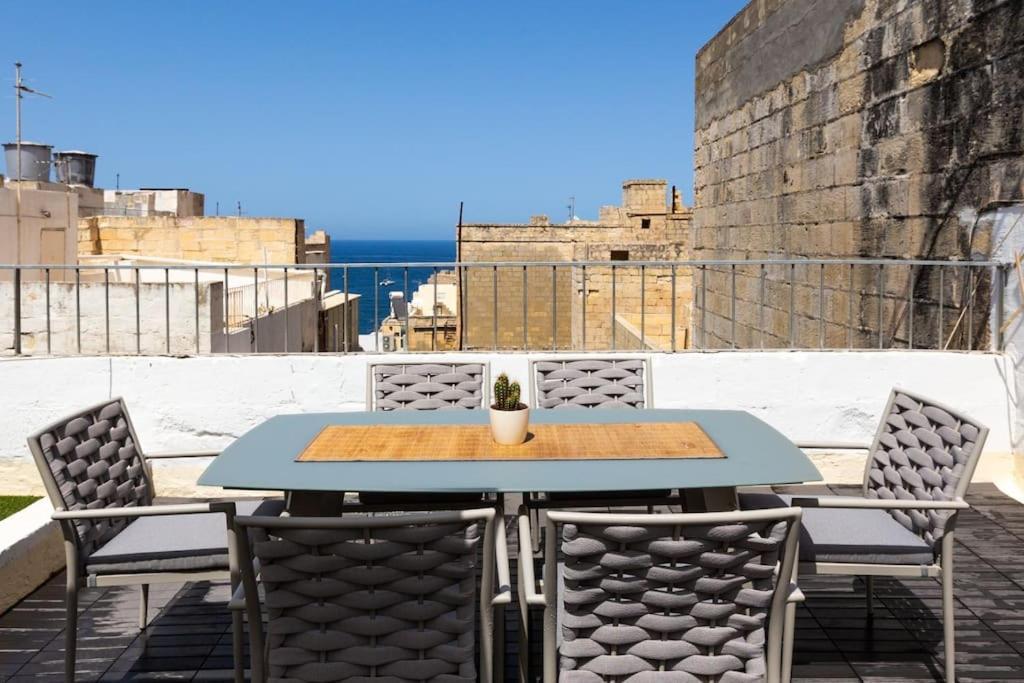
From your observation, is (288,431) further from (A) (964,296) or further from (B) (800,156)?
(B) (800,156)

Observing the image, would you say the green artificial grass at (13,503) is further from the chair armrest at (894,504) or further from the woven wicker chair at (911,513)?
the chair armrest at (894,504)

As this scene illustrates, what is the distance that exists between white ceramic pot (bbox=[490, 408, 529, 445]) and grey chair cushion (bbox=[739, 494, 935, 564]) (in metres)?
0.81

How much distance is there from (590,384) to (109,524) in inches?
73.2

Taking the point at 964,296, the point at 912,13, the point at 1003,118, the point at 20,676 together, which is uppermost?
the point at 912,13

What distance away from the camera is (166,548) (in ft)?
8.96

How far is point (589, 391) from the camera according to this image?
12.7 feet

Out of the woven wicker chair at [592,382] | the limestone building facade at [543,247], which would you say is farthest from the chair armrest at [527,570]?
the limestone building facade at [543,247]

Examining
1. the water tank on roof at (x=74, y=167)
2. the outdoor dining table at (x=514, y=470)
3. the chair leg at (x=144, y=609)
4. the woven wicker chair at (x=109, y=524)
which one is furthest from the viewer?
the water tank on roof at (x=74, y=167)

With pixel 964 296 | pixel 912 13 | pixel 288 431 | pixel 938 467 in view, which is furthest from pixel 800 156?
pixel 288 431

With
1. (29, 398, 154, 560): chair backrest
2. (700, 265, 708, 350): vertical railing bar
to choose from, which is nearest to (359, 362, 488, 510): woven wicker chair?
(29, 398, 154, 560): chair backrest

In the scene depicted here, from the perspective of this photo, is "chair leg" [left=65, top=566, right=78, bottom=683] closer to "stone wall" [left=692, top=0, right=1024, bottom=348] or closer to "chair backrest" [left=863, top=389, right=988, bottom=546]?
"chair backrest" [left=863, top=389, right=988, bottom=546]

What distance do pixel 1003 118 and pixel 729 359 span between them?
5.76ft

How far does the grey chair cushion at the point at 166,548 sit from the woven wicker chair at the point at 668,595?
1140mm

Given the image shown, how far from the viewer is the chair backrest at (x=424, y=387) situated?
3.83 m
